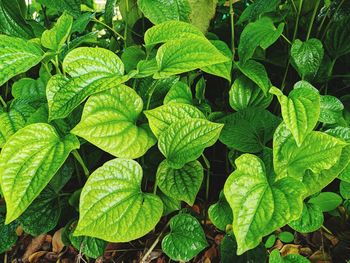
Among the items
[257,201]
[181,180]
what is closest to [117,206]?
[181,180]

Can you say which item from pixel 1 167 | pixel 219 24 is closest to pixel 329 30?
pixel 219 24

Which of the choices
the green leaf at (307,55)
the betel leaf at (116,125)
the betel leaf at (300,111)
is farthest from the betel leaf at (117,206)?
the green leaf at (307,55)

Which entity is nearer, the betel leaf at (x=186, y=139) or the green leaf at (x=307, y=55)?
the betel leaf at (x=186, y=139)

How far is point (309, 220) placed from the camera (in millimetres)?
898

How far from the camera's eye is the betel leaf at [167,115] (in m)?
0.81

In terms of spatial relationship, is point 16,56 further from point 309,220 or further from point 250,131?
point 309,220

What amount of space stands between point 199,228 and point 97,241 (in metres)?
0.21

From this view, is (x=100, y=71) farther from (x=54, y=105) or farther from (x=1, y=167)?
(x=1, y=167)

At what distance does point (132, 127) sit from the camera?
823 millimetres

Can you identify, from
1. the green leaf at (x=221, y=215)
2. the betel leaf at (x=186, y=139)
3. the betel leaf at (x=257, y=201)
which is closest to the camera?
the betel leaf at (x=257, y=201)

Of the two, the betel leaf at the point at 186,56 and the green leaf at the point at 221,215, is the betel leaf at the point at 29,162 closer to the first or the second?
the betel leaf at the point at 186,56

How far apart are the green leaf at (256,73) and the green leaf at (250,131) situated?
0.05 metres

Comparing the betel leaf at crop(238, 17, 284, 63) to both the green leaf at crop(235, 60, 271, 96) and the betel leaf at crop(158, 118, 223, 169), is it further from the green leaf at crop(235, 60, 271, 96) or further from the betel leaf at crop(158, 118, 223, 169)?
the betel leaf at crop(158, 118, 223, 169)

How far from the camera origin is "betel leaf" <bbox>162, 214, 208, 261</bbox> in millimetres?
877
